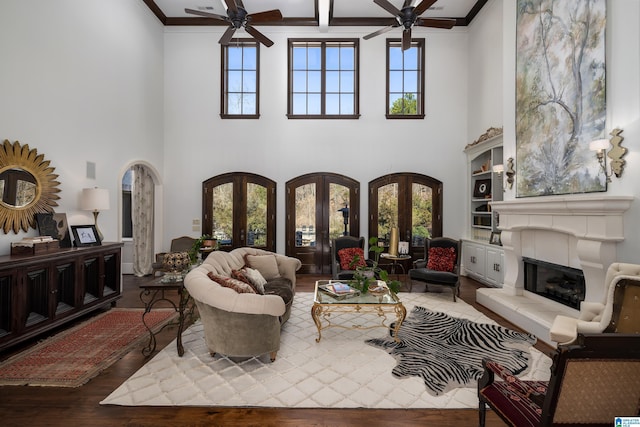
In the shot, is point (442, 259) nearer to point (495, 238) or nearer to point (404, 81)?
point (495, 238)

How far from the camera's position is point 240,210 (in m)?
7.50

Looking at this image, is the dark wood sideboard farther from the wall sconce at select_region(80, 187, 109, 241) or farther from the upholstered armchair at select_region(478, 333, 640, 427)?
the upholstered armchair at select_region(478, 333, 640, 427)

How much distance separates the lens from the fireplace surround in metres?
3.21

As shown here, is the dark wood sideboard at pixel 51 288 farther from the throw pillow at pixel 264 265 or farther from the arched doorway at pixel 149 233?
the arched doorway at pixel 149 233

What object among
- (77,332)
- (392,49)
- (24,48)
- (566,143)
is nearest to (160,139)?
(24,48)

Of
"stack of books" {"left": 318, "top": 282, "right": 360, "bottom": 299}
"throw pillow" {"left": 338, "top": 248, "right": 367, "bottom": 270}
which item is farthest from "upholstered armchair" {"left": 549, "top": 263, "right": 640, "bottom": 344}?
"throw pillow" {"left": 338, "top": 248, "right": 367, "bottom": 270}

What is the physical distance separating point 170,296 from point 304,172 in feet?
13.0

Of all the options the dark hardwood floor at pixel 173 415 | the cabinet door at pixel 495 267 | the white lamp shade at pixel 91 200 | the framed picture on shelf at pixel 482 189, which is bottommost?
the dark hardwood floor at pixel 173 415

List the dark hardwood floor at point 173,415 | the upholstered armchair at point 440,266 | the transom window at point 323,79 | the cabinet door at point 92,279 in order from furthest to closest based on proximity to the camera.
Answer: the transom window at point 323,79, the upholstered armchair at point 440,266, the cabinet door at point 92,279, the dark hardwood floor at point 173,415

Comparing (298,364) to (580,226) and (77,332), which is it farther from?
(580,226)

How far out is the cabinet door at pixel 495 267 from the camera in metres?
5.77

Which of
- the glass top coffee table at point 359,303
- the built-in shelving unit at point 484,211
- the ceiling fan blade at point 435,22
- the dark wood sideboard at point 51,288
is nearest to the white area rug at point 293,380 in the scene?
the glass top coffee table at point 359,303

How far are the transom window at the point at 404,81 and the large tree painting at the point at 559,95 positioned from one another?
2.90 meters

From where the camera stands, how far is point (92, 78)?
A: 512cm
